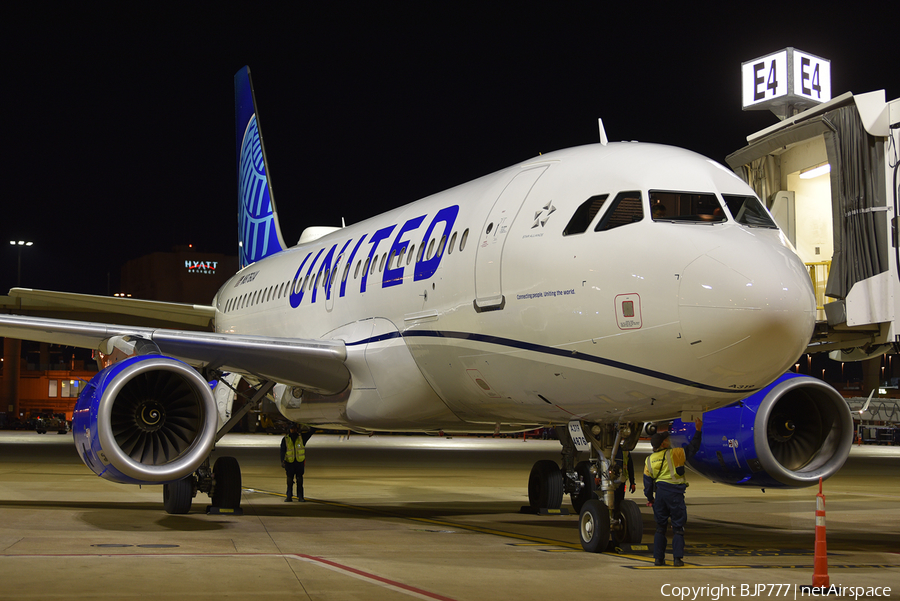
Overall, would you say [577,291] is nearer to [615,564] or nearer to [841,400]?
[615,564]

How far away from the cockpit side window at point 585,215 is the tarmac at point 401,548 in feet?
9.95

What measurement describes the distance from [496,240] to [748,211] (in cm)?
246

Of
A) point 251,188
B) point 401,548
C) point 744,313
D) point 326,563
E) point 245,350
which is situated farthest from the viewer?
point 251,188

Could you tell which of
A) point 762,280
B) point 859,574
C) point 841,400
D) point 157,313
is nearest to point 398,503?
point 157,313

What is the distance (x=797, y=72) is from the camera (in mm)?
19688

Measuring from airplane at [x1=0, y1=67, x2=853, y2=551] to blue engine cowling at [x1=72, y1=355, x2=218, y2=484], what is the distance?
0.02 m

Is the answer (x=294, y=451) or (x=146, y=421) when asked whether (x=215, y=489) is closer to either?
(x=294, y=451)

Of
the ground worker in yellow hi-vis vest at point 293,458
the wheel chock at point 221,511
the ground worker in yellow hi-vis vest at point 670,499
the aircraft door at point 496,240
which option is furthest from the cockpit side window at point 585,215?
the ground worker in yellow hi-vis vest at point 293,458

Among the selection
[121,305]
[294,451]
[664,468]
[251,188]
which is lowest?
[294,451]

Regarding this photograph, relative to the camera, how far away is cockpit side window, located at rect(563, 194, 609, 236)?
8.59 metres

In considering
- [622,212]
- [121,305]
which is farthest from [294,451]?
[622,212]

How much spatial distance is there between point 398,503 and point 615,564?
8.08 meters

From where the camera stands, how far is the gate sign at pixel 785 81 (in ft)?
63.5

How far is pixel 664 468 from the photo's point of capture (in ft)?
29.4
